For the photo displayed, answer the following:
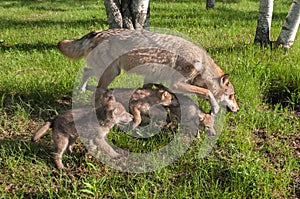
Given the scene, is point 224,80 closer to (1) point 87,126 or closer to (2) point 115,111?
(2) point 115,111

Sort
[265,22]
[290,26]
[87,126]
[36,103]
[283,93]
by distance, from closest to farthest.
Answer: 1. [87,126]
2. [36,103]
3. [283,93]
4. [290,26]
5. [265,22]

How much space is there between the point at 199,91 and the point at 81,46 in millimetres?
1599

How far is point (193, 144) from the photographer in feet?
13.5

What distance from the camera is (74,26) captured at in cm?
991

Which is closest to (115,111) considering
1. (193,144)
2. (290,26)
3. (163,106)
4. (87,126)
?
(87,126)

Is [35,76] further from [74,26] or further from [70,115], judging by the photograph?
[74,26]

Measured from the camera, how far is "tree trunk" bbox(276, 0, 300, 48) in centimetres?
668

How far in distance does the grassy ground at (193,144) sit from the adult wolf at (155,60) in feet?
1.54

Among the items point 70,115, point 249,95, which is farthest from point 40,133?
point 249,95

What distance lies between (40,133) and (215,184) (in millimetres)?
1707

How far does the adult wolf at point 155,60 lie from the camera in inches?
176

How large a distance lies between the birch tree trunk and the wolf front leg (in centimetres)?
218

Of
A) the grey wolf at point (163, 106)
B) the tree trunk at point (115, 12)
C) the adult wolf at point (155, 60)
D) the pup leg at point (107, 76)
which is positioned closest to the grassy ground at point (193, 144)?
the grey wolf at point (163, 106)

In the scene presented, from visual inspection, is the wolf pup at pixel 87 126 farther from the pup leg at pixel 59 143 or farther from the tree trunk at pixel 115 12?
the tree trunk at pixel 115 12
